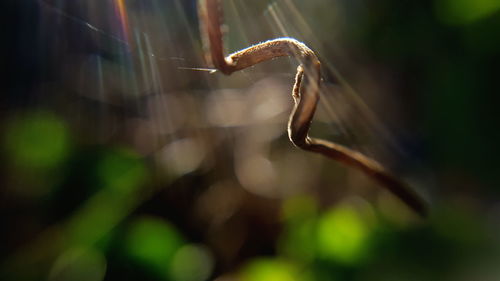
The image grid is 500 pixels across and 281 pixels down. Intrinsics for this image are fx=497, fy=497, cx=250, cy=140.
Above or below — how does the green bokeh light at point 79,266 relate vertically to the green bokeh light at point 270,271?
above

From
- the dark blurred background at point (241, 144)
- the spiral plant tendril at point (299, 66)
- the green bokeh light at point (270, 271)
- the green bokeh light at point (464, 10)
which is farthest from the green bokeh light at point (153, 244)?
the green bokeh light at point (464, 10)

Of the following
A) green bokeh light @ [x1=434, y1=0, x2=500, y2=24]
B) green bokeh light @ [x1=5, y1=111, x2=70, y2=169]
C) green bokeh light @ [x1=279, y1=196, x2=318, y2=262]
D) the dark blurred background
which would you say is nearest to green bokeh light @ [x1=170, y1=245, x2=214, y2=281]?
Answer: the dark blurred background

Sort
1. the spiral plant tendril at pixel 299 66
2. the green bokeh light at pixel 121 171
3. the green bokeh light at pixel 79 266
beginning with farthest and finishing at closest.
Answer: the green bokeh light at pixel 121 171 → the green bokeh light at pixel 79 266 → the spiral plant tendril at pixel 299 66

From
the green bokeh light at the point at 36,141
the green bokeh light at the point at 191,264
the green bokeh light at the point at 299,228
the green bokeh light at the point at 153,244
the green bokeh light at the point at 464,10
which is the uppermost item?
the green bokeh light at the point at 36,141

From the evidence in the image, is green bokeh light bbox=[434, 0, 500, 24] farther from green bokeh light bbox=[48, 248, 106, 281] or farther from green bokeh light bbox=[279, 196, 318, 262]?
green bokeh light bbox=[48, 248, 106, 281]

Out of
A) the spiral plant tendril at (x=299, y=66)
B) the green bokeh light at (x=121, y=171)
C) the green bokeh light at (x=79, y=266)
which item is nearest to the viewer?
the spiral plant tendril at (x=299, y=66)

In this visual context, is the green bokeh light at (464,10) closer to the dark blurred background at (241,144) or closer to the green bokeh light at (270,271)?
the dark blurred background at (241,144)
